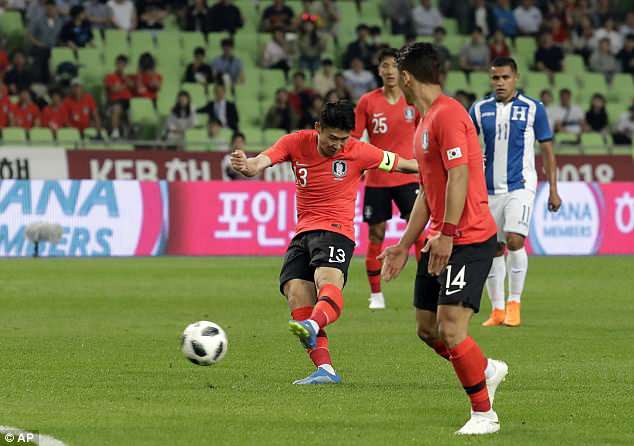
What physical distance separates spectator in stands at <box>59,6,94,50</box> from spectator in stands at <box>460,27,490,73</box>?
7888mm

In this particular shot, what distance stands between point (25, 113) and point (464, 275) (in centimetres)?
1778

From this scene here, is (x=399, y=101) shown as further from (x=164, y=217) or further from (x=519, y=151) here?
(x=164, y=217)

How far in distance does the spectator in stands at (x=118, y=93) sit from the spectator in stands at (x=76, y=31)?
1.21m

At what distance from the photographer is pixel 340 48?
2902 centimetres

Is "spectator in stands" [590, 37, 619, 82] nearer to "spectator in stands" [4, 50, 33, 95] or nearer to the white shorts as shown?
"spectator in stands" [4, 50, 33, 95]

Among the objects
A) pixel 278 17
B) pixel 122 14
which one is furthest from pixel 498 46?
pixel 122 14

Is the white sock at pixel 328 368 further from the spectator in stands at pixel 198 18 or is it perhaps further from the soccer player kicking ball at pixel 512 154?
the spectator in stands at pixel 198 18

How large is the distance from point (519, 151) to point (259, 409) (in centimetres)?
606

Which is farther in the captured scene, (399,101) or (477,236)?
(399,101)

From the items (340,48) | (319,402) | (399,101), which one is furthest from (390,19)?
(319,402)

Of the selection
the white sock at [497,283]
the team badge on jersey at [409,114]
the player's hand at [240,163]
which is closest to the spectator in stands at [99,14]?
the team badge on jersey at [409,114]

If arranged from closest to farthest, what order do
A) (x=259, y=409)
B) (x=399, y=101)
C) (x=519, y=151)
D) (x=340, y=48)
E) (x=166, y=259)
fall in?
(x=259, y=409), (x=519, y=151), (x=399, y=101), (x=166, y=259), (x=340, y=48)

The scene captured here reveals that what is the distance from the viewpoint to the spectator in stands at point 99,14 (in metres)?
27.3

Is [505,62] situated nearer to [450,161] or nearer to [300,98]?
[450,161]
